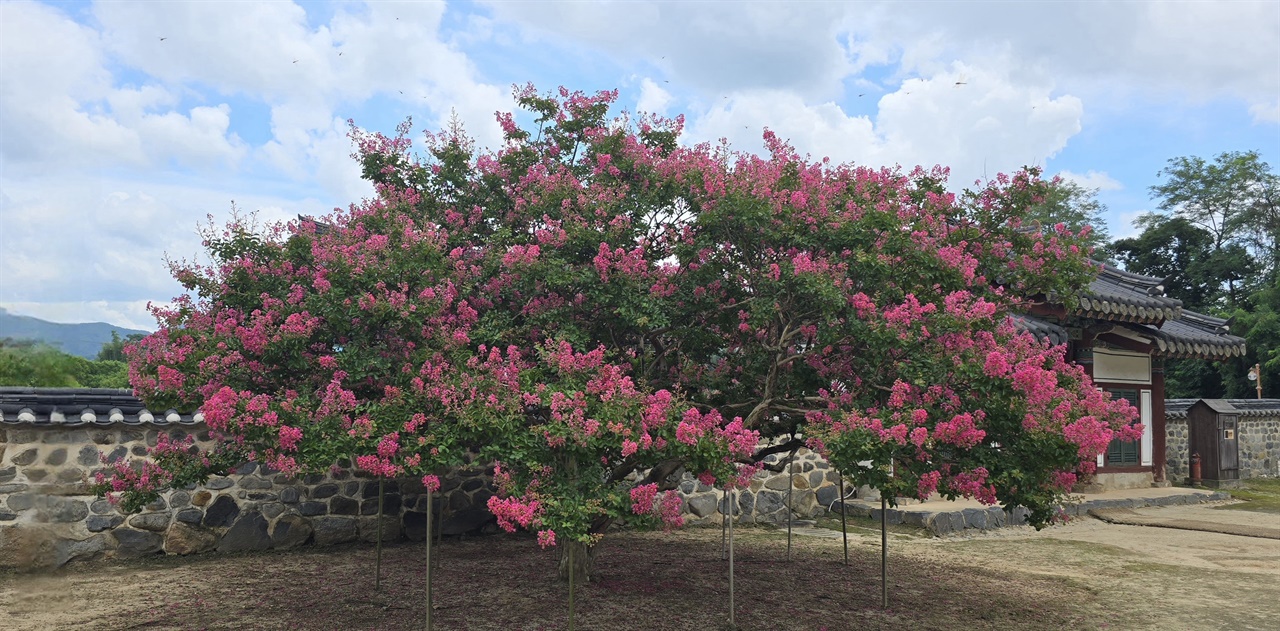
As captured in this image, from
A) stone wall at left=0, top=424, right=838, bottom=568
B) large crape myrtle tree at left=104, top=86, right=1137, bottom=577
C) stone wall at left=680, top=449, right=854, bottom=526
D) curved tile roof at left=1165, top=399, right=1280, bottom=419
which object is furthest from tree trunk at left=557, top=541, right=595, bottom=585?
curved tile roof at left=1165, top=399, right=1280, bottom=419

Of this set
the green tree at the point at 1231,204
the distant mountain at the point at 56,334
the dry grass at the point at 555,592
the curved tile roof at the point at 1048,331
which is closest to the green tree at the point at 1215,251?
the green tree at the point at 1231,204

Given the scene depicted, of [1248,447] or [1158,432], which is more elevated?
[1158,432]

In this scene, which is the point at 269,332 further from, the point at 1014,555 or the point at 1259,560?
the point at 1259,560

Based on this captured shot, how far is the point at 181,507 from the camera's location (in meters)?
9.98

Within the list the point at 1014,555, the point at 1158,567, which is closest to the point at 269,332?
the point at 1014,555

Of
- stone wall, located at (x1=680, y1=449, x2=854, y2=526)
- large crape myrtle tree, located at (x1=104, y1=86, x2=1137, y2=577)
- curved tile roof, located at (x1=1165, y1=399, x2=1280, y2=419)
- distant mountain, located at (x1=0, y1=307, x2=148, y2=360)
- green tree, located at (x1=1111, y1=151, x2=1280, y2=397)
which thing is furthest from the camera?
green tree, located at (x1=1111, y1=151, x2=1280, y2=397)

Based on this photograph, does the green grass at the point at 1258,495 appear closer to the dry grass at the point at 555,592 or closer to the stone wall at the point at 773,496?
the stone wall at the point at 773,496

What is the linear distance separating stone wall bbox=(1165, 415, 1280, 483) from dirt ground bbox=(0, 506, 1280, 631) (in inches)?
358

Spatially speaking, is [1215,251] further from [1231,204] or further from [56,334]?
[56,334]

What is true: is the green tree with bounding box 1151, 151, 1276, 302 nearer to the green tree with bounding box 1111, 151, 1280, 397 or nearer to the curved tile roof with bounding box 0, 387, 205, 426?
the green tree with bounding box 1111, 151, 1280, 397

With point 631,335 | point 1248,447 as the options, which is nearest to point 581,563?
point 631,335

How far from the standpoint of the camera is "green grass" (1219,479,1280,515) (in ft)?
54.0

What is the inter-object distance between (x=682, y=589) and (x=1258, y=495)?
1616cm

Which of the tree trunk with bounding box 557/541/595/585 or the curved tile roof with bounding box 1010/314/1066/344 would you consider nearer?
the tree trunk with bounding box 557/541/595/585
